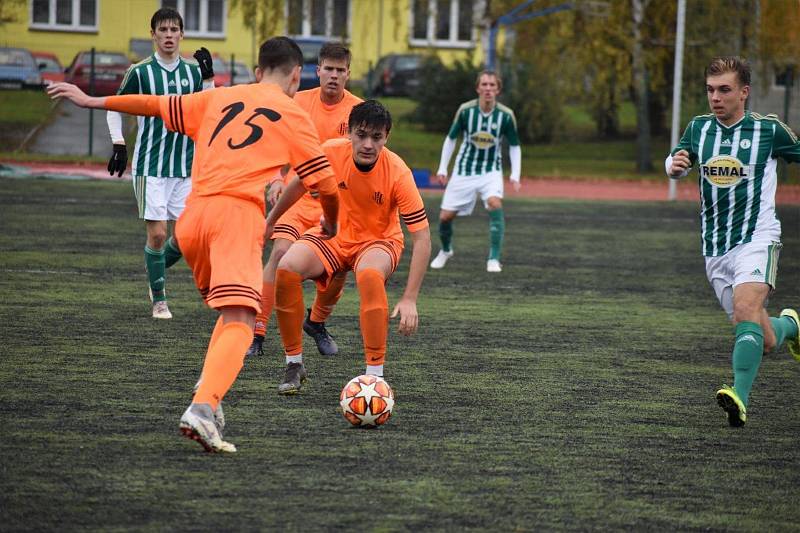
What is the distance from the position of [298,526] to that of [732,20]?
86.3 ft

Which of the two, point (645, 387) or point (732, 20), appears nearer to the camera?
point (645, 387)

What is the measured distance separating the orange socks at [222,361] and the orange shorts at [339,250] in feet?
4.87

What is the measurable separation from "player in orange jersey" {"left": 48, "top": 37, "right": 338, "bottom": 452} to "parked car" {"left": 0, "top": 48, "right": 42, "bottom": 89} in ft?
87.5

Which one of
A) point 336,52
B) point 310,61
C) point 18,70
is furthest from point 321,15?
point 336,52

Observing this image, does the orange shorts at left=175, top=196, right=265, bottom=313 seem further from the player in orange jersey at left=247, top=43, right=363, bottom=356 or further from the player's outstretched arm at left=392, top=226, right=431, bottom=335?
the player in orange jersey at left=247, top=43, right=363, bottom=356

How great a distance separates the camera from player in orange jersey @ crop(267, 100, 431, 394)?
631 centimetres

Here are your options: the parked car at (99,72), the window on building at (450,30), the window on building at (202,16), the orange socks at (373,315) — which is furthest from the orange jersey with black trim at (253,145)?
the window on building at (202,16)

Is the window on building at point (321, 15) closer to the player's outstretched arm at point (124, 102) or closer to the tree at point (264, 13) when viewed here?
the tree at point (264, 13)

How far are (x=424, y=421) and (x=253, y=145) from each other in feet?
5.20

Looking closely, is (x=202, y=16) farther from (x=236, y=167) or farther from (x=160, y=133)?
(x=236, y=167)

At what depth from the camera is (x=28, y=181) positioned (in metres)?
20.5

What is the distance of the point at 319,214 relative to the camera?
7652 mm

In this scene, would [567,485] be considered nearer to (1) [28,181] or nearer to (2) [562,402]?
(2) [562,402]

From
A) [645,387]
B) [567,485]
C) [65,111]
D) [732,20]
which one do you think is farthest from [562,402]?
[65,111]
